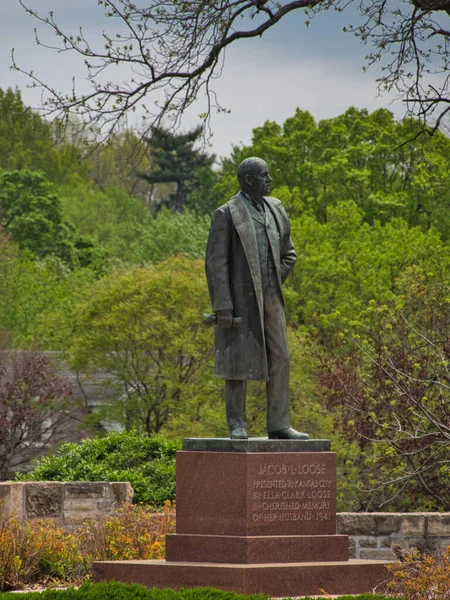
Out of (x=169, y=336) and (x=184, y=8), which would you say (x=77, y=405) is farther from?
(x=184, y=8)

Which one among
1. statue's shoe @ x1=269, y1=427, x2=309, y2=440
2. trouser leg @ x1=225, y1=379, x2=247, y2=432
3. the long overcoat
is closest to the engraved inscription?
statue's shoe @ x1=269, y1=427, x2=309, y2=440

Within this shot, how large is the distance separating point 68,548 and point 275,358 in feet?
10.9

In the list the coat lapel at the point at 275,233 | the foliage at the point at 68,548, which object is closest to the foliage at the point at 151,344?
the foliage at the point at 68,548

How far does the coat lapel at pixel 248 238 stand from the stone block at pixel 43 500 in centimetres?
477

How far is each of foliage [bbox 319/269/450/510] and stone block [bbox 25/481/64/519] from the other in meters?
4.30

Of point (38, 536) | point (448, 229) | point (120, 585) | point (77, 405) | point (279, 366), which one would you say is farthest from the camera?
point (448, 229)

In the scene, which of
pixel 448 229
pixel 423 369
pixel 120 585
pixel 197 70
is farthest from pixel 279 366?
pixel 448 229

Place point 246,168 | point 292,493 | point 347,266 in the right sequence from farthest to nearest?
point 347,266 < point 246,168 < point 292,493

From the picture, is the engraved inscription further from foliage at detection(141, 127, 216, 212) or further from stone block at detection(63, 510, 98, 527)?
foliage at detection(141, 127, 216, 212)

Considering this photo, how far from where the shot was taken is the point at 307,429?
29.6 m

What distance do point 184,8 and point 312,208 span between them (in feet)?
102

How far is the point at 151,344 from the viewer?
1400 inches

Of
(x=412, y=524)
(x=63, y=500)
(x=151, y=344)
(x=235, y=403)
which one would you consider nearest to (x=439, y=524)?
(x=412, y=524)

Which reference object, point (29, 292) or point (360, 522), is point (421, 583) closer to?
point (360, 522)
